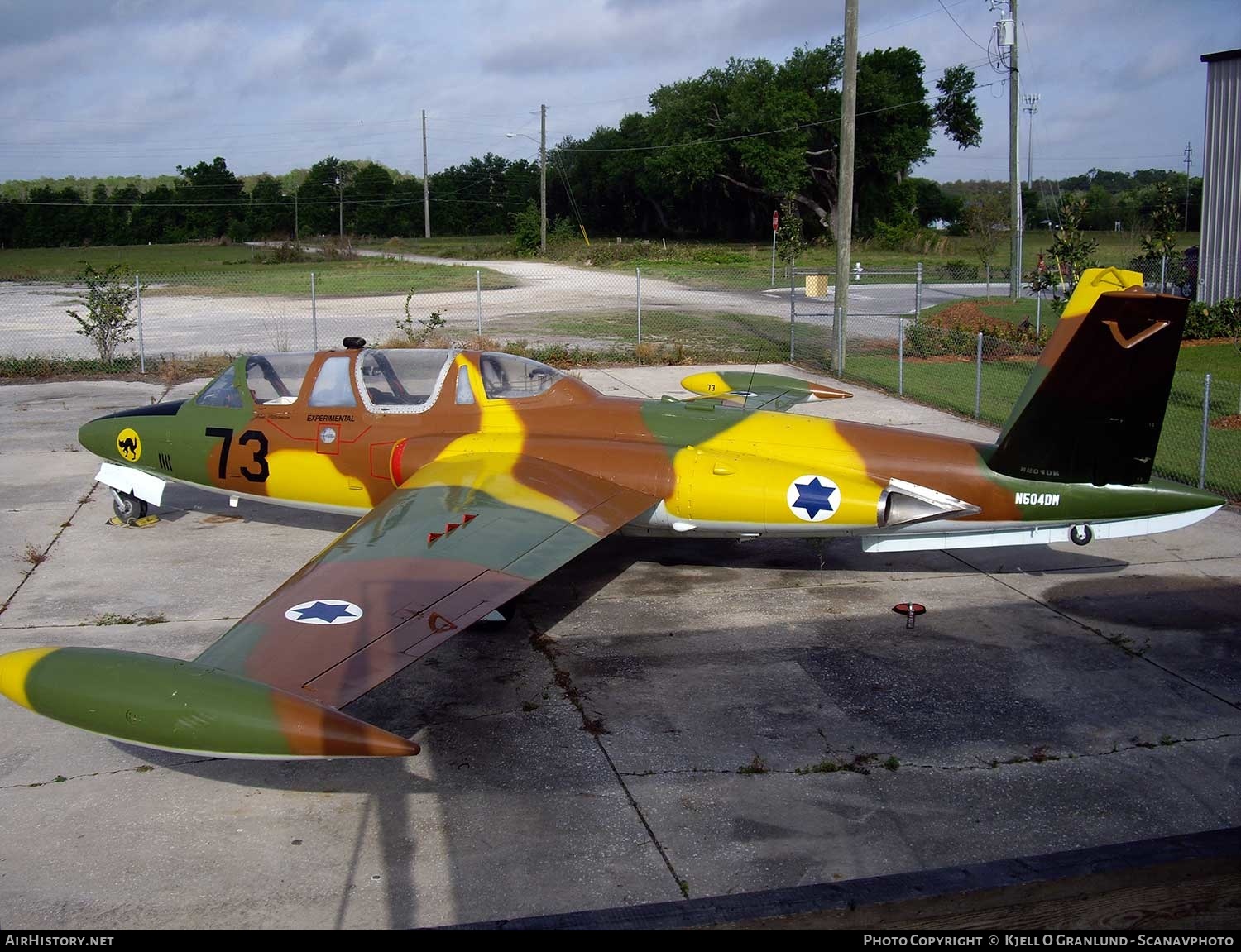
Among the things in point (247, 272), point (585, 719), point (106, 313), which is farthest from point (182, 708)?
point (247, 272)

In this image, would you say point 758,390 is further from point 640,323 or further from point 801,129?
point 801,129

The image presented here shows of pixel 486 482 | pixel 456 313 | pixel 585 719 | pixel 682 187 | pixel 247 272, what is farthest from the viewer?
pixel 682 187

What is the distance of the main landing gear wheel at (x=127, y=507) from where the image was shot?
1241cm

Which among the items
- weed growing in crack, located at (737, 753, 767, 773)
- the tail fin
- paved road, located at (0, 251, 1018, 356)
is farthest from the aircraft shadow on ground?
paved road, located at (0, 251, 1018, 356)

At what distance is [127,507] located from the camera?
12.4 metres

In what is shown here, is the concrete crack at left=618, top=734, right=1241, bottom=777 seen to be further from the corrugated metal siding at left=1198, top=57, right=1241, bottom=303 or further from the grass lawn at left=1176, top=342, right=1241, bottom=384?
the corrugated metal siding at left=1198, top=57, right=1241, bottom=303

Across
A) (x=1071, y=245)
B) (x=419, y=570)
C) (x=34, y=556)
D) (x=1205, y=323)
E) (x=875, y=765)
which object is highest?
(x=1071, y=245)

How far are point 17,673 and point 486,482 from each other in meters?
4.43

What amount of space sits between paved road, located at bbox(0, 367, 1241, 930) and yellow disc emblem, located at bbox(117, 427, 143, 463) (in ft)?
3.26

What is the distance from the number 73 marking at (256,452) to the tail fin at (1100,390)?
7147mm

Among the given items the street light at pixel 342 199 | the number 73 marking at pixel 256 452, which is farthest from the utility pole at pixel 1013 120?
the street light at pixel 342 199

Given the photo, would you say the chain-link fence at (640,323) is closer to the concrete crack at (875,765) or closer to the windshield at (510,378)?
the concrete crack at (875,765)

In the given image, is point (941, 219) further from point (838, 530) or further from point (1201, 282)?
point (838, 530)

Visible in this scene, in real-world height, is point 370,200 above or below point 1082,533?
above
